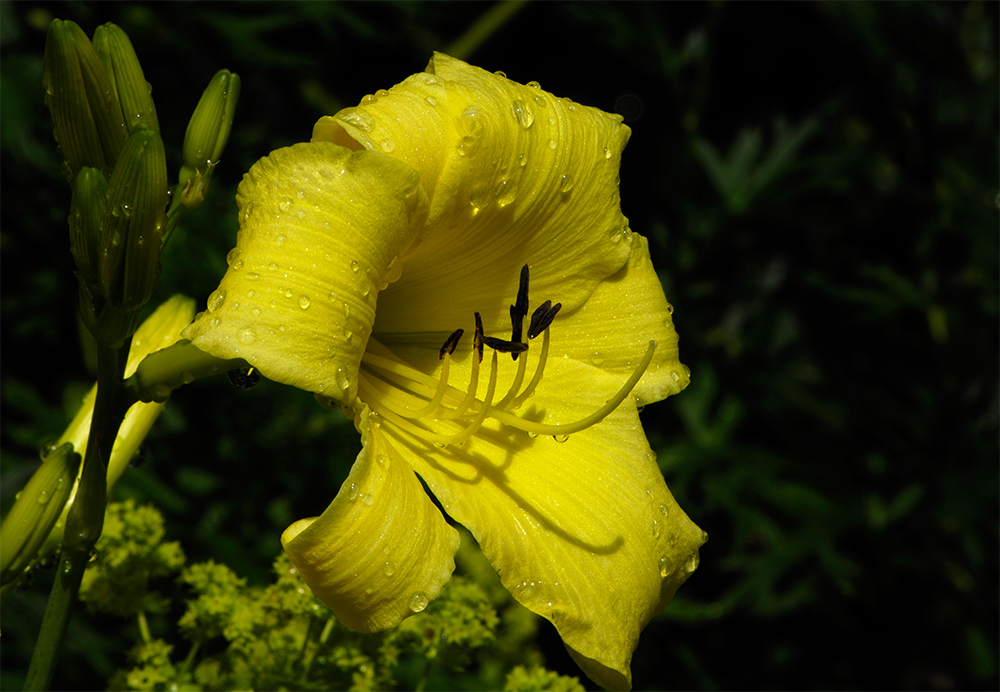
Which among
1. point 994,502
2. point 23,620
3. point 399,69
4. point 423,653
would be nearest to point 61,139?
point 423,653

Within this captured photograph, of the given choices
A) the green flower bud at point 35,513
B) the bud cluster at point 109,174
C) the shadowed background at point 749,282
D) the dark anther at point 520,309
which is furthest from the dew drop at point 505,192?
the shadowed background at point 749,282

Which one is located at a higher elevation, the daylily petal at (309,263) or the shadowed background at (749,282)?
the daylily petal at (309,263)

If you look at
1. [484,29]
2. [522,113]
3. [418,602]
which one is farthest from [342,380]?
[484,29]

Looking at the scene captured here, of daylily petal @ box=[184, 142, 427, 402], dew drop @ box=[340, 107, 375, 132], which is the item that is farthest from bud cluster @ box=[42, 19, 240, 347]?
dew drop @ box=[340, 107, 375, 132]

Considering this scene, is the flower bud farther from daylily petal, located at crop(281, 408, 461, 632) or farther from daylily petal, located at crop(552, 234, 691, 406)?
daylily petal, located at crop(552, 234, 691, 406)

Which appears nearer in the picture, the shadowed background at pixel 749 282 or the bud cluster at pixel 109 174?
the bud cluster at pixel 109 174

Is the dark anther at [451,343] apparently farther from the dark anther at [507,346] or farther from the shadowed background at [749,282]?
the shadowed background at [749,282]

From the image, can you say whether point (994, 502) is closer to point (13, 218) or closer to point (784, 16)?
point (784, 16)
